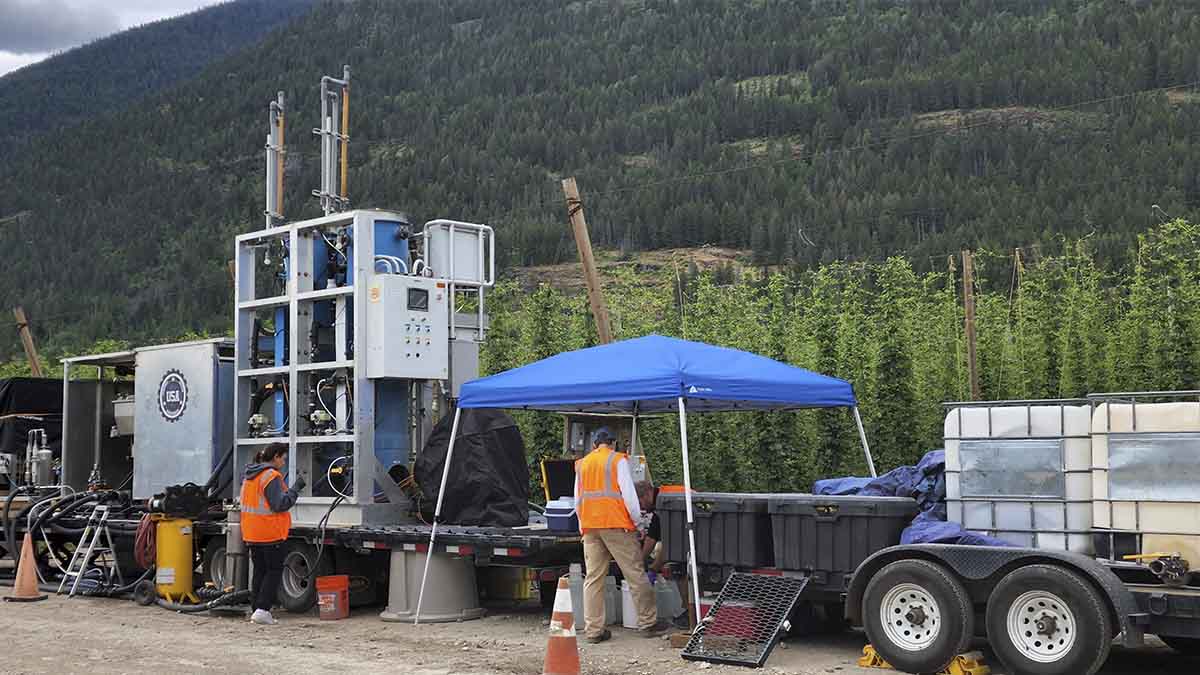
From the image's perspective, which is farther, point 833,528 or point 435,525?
point 435,525

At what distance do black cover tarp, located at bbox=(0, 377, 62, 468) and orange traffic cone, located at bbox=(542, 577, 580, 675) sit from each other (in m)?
12.5

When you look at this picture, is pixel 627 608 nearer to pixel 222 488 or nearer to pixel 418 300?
pixel 418 300

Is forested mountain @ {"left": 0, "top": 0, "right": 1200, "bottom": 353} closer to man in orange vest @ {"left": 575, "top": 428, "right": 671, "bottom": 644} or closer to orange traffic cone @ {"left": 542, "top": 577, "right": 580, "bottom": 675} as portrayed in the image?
man in orange vest @ {"left": 575, "top": 428, "right": 671, "bottom": 644}

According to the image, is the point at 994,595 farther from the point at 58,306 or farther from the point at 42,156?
the point at 42,156

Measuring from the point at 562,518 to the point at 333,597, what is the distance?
2709 mm

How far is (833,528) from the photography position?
11172mm

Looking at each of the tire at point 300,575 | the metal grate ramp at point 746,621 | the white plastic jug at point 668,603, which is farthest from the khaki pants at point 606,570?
the tire at point 300,575

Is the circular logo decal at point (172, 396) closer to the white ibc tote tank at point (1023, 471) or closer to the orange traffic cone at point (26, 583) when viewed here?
the orange traffic cone at point (26, 583)

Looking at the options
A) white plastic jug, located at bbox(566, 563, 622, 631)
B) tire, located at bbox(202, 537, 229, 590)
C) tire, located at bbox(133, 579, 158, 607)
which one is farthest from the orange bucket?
white plastic jug, located at bbox(566, 563, 622, 631)

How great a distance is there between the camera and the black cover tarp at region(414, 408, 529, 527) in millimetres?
14359

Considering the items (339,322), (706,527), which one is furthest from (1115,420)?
(339,322)

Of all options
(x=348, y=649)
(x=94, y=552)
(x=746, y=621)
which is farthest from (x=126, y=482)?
(x=746, y=621)

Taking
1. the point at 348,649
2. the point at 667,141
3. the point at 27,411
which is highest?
the point at 667,141

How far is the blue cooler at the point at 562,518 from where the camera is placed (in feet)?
43.8
